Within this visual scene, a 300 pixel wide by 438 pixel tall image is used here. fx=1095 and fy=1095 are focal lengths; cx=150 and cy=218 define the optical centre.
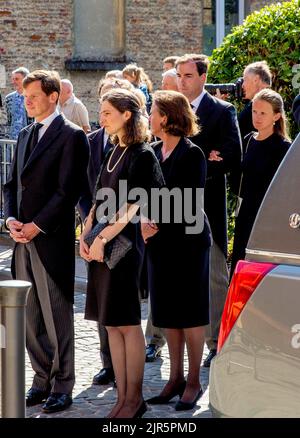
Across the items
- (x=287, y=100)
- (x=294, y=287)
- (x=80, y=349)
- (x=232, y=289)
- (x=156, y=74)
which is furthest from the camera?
(x=156, y=74)

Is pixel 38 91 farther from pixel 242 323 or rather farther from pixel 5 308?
pixel 242 323

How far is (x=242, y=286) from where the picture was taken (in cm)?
421

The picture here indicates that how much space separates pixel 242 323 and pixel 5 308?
1040 mm

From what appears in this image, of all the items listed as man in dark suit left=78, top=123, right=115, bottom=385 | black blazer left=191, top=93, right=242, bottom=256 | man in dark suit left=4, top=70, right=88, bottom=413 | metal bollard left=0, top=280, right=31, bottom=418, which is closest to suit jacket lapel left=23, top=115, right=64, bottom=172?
man in dark suit left=4, top=70, right=88, bottom=413

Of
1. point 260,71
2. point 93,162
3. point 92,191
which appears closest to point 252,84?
point 260,71

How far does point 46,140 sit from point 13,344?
2701mm

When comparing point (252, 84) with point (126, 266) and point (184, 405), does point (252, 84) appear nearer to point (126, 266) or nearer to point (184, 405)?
point (126, 266)

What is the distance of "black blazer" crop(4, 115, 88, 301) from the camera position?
706 centimetres

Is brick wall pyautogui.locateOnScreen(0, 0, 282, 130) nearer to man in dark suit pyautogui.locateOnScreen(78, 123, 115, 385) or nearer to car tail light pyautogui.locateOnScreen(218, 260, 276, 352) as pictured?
man in dark suit pyautogui.locateOnScreen(78, 123, 115, 385)

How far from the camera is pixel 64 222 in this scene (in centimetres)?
715

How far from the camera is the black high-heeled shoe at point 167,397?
703 centimetres

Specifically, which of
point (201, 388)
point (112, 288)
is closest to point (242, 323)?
point (112, 288)

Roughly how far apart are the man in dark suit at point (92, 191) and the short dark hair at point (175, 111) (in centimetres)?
80

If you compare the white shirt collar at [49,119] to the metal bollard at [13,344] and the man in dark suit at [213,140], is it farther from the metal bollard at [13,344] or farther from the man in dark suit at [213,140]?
the metal bollard at [13,344]
